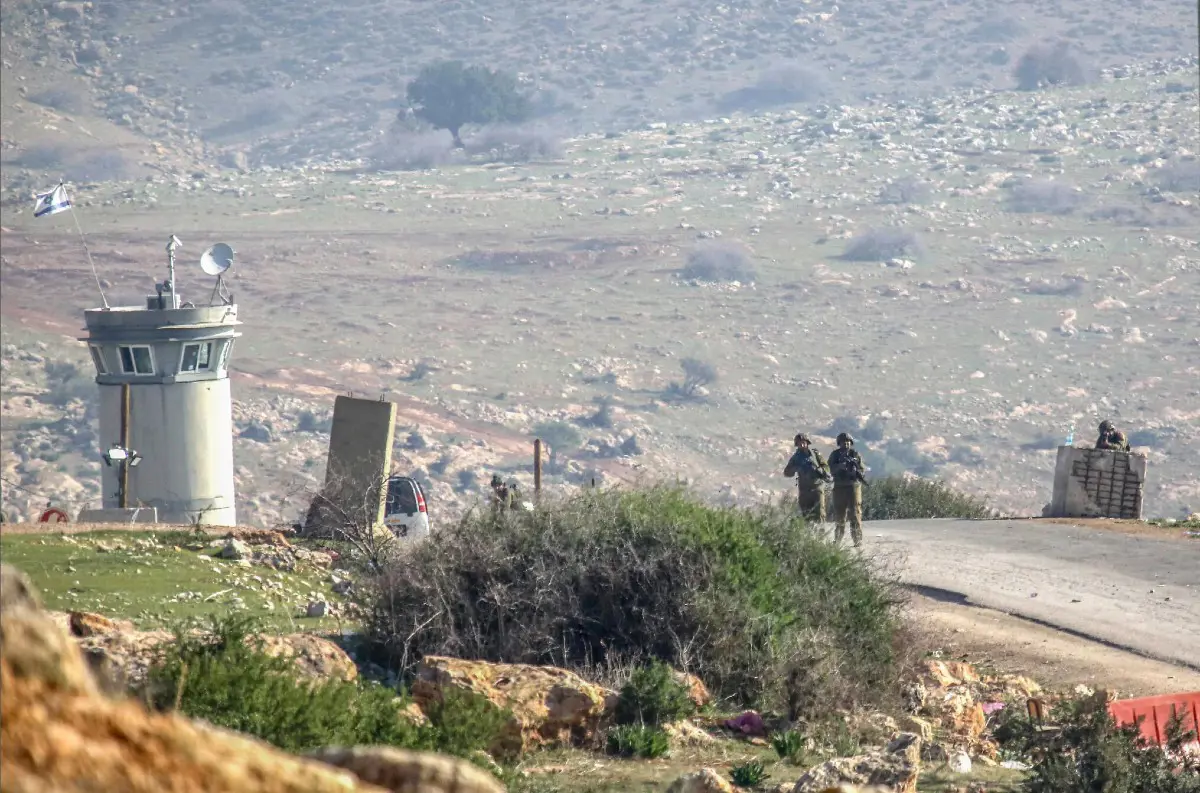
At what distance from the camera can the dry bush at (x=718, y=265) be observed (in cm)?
10925

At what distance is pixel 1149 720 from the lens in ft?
37.4

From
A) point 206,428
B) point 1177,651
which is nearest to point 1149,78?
point 206,428

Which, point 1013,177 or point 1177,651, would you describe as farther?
point 1013,177

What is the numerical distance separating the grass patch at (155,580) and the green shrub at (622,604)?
128 centimetres

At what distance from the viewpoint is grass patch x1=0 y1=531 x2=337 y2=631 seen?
12921 millimetres

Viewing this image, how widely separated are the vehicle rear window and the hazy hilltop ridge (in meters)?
28.0

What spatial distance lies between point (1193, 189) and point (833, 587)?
4704 inches

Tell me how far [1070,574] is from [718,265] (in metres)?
91.0

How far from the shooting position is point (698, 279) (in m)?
109

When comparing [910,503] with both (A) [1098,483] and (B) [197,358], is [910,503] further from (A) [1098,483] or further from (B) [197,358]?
(B) [197,358]

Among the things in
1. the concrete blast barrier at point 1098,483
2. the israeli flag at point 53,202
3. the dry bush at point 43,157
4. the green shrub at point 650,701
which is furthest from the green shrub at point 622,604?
the dry bush at point 43,157

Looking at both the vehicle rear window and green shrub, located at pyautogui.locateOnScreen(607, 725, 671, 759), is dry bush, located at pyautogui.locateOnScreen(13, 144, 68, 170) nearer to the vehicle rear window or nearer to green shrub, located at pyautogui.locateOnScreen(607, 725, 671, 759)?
the vehicle rear window

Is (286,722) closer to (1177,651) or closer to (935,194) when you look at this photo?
(1177,651)

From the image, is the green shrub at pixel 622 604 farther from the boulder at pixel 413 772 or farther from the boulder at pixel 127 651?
the boulder at pixel 413 772
